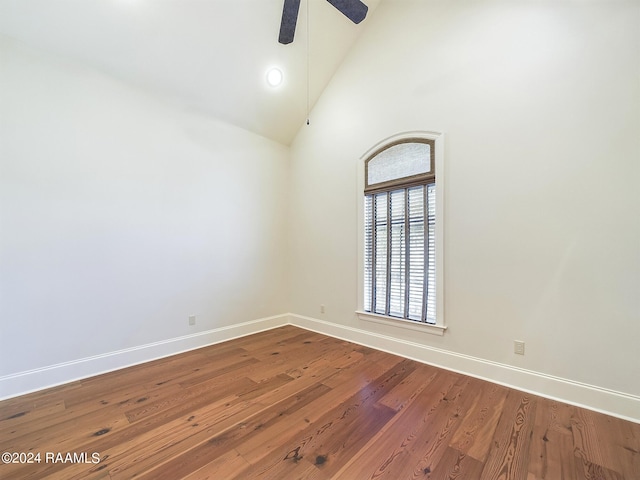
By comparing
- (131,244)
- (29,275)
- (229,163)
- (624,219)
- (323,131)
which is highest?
(323,131)

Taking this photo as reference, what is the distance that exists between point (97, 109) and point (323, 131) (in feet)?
8.71

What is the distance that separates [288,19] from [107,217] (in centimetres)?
254

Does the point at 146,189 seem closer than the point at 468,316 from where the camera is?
No

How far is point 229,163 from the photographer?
378 cm

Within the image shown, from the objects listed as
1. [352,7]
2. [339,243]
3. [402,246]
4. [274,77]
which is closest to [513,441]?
[402,246]

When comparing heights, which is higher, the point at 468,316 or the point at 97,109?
the point at 97,109

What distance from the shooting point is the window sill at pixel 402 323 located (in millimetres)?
2834

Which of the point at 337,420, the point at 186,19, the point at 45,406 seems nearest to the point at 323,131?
the point at 186,19

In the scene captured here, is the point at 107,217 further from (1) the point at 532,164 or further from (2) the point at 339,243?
(1) the point at 532,164

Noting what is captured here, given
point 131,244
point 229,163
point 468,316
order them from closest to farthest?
point 468,316, point 131,244, point 229,163

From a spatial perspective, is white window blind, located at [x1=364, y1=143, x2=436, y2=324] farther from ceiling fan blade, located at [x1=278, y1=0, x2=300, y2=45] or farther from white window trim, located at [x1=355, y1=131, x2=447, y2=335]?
ceiling fan blade, located at [x1=278, y1=0, x2=300, y2=45]

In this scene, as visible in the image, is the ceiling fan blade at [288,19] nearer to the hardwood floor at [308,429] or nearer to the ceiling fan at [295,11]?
the ceiling fan at [295,11]

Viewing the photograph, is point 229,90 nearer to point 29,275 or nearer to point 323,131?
point 323,131

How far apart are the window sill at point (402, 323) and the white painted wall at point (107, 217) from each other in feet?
5.68
